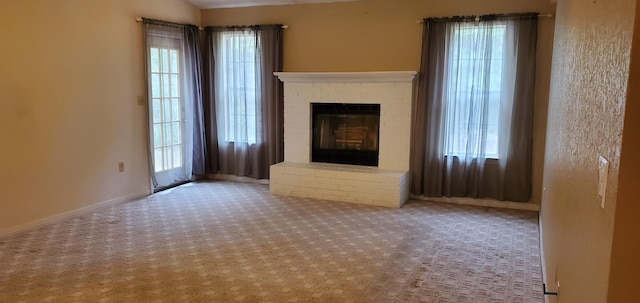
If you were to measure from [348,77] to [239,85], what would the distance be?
1.60 metres

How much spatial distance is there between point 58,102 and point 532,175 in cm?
493

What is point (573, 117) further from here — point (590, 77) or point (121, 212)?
point (121, 212)

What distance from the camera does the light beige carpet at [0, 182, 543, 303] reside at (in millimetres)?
2955

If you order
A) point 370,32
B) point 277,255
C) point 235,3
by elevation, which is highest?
point 235,3

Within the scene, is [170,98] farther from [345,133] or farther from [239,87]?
[345,133]

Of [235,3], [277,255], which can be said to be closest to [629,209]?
[277,255]

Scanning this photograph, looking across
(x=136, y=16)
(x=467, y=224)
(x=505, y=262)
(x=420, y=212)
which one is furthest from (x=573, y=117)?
(x=136, y=16)

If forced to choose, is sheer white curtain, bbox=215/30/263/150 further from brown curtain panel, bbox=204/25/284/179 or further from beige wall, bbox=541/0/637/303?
beige wall, bbox=541/0/637/303

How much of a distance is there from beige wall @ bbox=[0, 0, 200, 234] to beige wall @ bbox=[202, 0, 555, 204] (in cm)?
161

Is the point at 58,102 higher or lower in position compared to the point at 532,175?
higher

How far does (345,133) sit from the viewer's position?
5.73 meters

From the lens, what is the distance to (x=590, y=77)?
1479 millimetres

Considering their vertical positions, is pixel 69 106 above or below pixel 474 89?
below

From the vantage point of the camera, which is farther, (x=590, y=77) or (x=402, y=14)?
(x=402, y=14)
